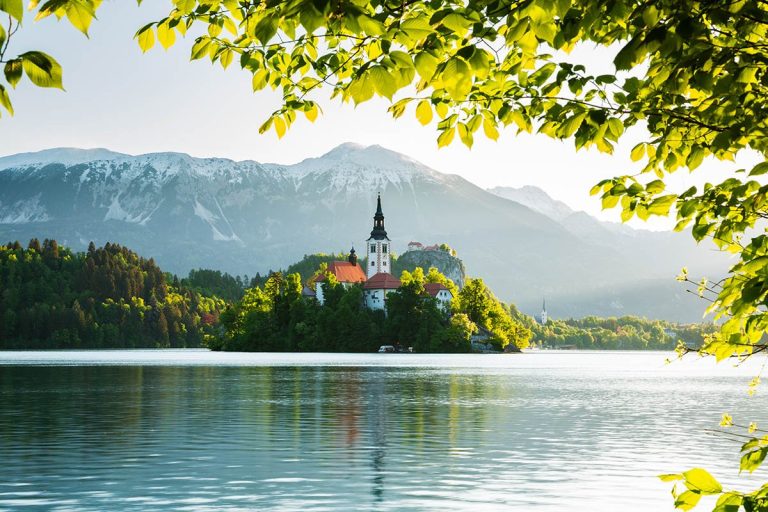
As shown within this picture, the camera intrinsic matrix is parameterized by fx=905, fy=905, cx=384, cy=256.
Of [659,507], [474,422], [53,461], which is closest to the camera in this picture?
[659,507]

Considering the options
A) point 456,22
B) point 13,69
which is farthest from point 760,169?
point 13,69

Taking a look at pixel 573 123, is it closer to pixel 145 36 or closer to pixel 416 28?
pixel 416 28

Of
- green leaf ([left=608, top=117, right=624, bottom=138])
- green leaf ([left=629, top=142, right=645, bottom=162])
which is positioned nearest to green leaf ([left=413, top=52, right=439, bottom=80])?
green leaf ([left=608, top=117, right=624, bottom=138])

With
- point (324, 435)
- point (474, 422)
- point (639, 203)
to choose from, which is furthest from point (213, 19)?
point (474, 422)

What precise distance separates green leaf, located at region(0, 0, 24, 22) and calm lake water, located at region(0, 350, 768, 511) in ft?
16.9

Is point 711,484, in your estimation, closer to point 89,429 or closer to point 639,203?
point 639,203

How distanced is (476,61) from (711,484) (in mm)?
3178

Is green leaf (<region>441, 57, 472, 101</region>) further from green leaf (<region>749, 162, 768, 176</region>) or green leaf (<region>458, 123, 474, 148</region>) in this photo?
green leaf (<region>749, 162, 768, 176</region>)

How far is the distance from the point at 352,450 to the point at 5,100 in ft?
87.5

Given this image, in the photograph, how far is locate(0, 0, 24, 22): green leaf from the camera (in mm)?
4324

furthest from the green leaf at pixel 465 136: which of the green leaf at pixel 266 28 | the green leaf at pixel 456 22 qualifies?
the green leaf at pixel 266 28

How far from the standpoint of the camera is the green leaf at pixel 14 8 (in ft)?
14.2

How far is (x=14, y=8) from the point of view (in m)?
4.34

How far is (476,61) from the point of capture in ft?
19.0
